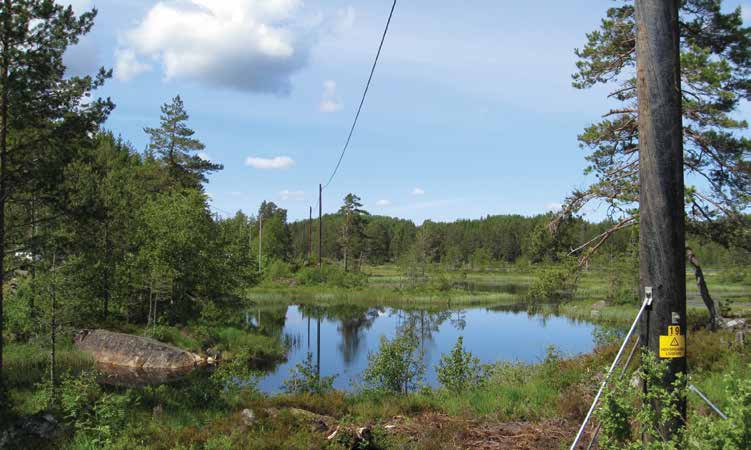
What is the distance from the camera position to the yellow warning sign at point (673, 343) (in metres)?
4.21

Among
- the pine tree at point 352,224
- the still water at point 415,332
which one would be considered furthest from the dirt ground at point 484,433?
the pine tree at point 352,224

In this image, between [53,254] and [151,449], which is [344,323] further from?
[151,449]

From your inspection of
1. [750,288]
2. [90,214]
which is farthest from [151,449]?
[750,288]

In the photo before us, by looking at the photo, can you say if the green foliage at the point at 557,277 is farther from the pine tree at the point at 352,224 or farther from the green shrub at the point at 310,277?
the pine tree at the point at 352,224

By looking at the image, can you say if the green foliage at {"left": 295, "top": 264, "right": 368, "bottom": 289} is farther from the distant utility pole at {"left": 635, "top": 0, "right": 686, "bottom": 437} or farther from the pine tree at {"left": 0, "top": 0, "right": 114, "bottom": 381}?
the distant utility pole at {"left": 635, "top": 0, "right": 686, "bottom": 437}

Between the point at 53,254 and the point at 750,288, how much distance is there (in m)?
63.0

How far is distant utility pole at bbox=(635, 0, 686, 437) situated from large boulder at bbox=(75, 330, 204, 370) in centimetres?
1923

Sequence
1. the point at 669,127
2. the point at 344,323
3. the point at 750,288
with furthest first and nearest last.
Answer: the point at 750,288, the point at 344,323, the point at 669,127

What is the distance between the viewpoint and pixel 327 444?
6.33 m

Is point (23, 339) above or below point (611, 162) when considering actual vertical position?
below

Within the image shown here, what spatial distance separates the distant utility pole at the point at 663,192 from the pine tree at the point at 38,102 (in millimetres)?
11039

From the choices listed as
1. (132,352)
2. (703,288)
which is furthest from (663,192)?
(132,352)

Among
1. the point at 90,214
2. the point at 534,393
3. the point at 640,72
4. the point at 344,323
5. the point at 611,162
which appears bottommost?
the point at 344,323

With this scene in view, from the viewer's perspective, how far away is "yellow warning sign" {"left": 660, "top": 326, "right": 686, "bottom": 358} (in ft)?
13.8
